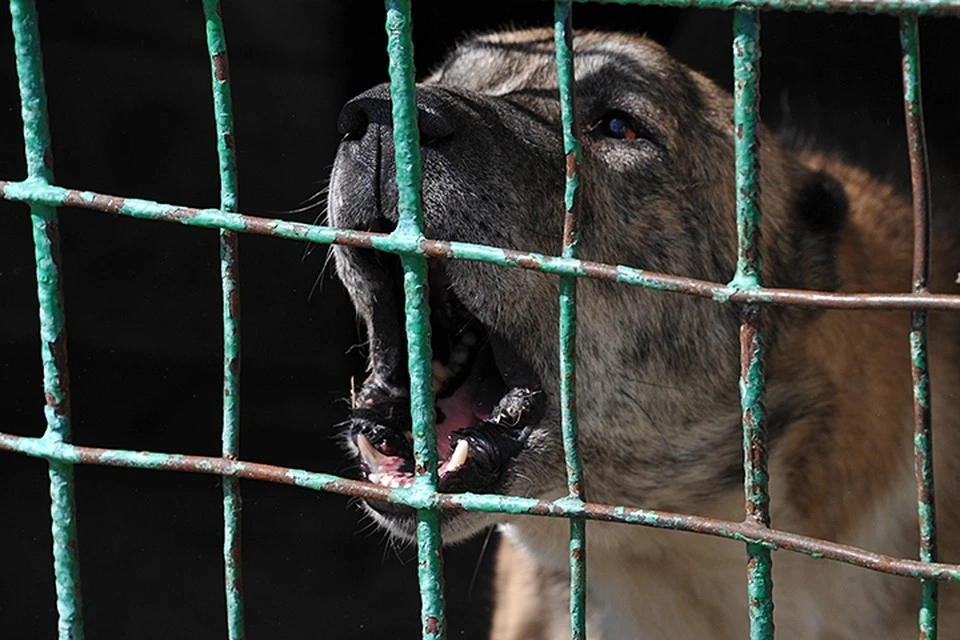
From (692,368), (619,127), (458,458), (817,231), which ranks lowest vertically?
(458,458)

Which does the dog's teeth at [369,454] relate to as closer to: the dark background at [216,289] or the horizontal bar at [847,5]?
the horizontal bar at [847,5]

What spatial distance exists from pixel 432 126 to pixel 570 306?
1.96 feet

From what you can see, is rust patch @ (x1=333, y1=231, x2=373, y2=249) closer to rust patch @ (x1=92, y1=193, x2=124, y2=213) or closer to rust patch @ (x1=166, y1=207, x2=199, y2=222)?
rust patch @ (x1=166, y1=207, x2=199, y2=222)

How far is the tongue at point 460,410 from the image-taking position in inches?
95.1

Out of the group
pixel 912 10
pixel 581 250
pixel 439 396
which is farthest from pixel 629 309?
pixel 912 10

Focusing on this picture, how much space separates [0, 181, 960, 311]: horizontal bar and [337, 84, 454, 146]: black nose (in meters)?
0.44

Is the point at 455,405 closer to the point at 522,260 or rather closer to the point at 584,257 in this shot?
the point at 584,257

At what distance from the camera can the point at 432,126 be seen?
6.84 ft

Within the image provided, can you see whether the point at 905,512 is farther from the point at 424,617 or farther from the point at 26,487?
the point at 26,487

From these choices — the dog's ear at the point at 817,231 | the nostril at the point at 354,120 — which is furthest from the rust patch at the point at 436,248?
the dog's ear at the point at 817,231

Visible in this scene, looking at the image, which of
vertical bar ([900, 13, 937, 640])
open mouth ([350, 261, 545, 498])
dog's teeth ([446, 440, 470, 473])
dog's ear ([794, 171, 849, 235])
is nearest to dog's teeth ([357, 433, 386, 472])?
open mouth ([350, 261, 545, 498])

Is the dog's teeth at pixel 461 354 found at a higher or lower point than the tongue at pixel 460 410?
higher

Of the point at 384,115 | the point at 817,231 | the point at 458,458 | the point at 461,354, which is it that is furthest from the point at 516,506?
the point at 817,231

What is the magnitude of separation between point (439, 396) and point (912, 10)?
1.36m
